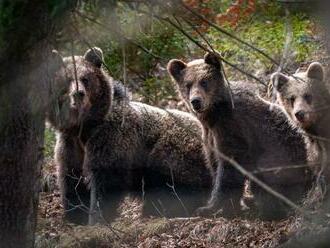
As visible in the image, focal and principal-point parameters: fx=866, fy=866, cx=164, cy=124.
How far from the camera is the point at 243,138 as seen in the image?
31.1 ft

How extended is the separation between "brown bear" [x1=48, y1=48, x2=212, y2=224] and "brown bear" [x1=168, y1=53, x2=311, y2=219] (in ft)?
1.07

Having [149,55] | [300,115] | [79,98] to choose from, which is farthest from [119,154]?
[300,115]

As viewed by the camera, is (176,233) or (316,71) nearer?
(176,233)

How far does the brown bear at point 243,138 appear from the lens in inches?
370

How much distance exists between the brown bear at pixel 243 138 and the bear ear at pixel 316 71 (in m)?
0.78

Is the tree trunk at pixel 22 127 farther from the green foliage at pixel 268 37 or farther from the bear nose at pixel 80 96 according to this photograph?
the green foliage at pixel 268 37

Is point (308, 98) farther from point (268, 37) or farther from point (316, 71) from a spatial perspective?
point (268, 37)

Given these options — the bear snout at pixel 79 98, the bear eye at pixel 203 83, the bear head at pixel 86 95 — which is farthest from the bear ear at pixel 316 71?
the bear snout at pixel 79 98

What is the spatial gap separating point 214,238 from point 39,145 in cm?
237

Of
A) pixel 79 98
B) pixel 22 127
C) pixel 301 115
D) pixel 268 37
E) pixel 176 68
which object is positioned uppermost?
pixel 268 37

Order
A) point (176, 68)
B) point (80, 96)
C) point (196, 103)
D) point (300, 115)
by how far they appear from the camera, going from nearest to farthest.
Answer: point (300, 115), point (196, 103), point (80, 96), point (176, 68)

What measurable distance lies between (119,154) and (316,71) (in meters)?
2.45

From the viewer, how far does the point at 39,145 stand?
670cm

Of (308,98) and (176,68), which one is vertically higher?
(176,68)
